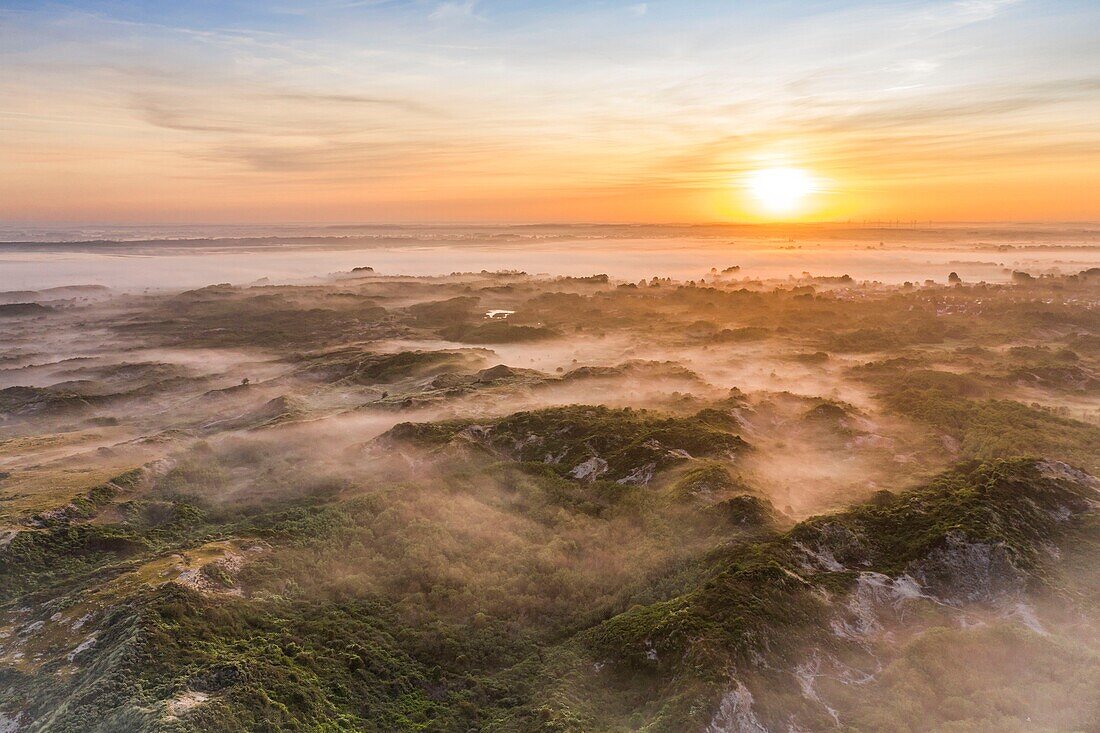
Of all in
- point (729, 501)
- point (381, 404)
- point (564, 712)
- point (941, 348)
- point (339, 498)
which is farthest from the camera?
point (941, 348)

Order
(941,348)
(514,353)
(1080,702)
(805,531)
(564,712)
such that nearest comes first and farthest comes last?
(1080,702) < (564,712) < (805,531) < (941,348) < (514,353)

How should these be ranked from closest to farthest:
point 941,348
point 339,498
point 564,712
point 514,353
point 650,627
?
1. point 564,712
2. point 650,627
3. point 339,498
4. point 941,348
5. point 514,353

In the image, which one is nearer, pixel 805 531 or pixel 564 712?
pixel 564 712

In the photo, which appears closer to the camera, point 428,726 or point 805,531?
point 428,726

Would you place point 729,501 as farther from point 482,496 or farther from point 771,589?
point 482,496

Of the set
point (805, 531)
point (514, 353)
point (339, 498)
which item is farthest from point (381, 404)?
point (805, 531)

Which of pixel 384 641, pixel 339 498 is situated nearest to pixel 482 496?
pixel 339 498

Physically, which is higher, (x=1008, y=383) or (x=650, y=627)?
(x=1008, y=383)

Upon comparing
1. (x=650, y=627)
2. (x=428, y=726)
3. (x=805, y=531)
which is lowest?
(x=428, y=726)

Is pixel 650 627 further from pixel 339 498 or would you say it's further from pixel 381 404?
pixel 381 404
